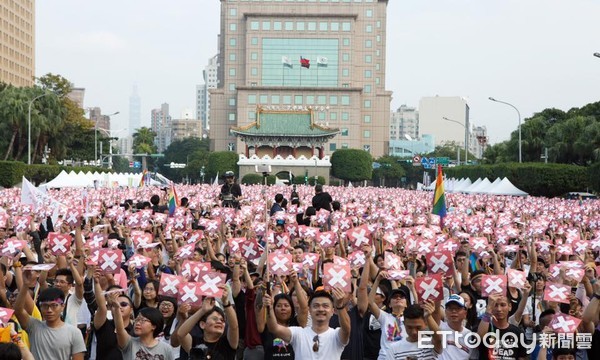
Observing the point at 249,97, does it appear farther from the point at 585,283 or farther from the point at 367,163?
the point at 585,283

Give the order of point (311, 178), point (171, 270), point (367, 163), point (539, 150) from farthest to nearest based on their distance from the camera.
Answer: point (367, 163) < point (311, 178) < point (539, 150) < point (171, 270)

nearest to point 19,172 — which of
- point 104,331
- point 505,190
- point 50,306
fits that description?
point 505,190

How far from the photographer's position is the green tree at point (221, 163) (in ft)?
320

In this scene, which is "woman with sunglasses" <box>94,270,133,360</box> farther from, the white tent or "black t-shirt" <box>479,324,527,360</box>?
the white tent

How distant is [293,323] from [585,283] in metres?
3.22

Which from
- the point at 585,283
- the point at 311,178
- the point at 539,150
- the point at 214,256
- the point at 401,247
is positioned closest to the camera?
the point at 585,283

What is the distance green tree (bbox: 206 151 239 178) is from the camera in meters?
97.6

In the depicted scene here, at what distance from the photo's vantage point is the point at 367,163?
10019 cm

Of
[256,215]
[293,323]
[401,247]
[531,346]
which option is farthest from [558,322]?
[256,215]

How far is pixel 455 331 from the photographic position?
701cm

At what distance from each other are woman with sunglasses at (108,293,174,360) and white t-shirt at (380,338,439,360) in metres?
1.66

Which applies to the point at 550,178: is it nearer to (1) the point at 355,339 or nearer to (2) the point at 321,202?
(2) the point at 321,202

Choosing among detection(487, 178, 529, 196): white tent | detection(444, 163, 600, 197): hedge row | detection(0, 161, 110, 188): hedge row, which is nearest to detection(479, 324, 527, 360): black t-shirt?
detection(487, 178, 529, 196): white tent
